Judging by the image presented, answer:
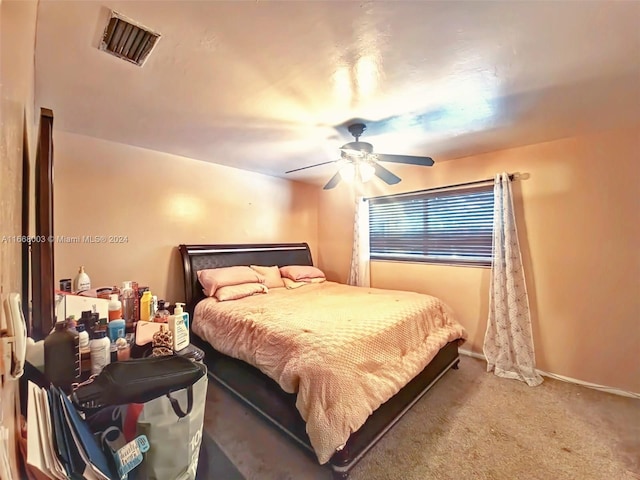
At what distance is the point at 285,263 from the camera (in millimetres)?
4113

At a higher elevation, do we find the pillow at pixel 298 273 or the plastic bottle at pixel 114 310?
the plastic bottle at pixel 114 310

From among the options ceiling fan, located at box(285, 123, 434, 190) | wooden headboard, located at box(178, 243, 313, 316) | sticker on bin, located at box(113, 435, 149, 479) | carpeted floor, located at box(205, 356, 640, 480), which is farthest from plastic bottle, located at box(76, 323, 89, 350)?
ceiling fan, located at box(285, 123, 434, 190)

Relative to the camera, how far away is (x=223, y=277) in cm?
300

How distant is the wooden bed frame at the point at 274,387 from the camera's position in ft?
5.48

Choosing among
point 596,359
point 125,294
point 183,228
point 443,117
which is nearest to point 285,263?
point 183,228

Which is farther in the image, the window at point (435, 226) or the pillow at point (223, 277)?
the window at point (435, 226)

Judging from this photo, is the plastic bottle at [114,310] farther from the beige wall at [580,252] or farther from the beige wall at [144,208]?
the beige wall at [580,252]

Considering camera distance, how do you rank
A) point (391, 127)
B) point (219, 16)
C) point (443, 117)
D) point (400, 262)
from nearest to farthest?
point (219, 16)
point (443, 117)
point (391, 127)
point (400, 262)

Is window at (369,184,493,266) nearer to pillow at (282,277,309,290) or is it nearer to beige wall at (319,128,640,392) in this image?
beige wall at (319,128,640,392)

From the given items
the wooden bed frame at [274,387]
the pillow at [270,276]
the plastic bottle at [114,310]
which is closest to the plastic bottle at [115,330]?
the plastic bottle at [114,310]

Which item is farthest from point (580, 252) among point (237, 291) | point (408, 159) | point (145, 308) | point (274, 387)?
point (145, 308)

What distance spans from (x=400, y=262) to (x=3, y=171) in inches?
144

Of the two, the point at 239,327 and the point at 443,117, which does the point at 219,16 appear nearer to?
the point at 443,117

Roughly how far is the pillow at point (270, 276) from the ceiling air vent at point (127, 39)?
2.46 metres
